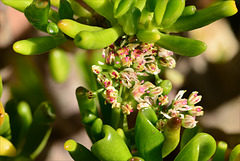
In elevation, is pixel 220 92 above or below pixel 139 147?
below

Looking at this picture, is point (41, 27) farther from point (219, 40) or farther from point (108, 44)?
point (219, 40)

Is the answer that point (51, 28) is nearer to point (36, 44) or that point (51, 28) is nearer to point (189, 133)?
point (36, 44)

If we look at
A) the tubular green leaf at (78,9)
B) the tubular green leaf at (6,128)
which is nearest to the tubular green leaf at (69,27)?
the tubular green leaf at (78,9)

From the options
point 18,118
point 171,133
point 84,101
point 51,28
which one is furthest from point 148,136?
point 18,118

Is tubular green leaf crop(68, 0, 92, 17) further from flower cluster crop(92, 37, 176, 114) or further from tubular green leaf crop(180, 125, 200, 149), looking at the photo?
tubular green leaf crop(180, 125, 200, 149)

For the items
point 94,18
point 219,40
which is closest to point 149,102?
point 94,18

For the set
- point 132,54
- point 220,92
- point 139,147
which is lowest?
point 220,92

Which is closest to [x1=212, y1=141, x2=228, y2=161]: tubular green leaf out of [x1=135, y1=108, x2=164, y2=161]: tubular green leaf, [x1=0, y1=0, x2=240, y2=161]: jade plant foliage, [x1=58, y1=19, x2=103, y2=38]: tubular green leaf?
[x1=0, y1=0, x2=240, y2=161]: jade plant foliage
